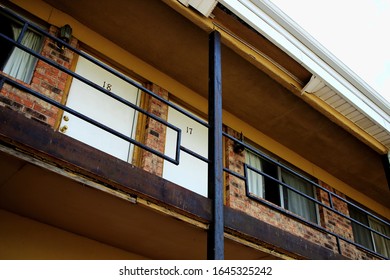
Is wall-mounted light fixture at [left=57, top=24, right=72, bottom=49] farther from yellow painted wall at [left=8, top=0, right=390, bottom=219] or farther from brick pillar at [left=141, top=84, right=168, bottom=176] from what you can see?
brick pillar at [left=141, top=84, right=168, bottom=176]

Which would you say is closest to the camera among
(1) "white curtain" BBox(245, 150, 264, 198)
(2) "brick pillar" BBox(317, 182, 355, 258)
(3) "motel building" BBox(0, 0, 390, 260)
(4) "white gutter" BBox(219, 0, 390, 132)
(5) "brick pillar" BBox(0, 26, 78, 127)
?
(3) "motel building" BBox(0, 0, 390, 260)

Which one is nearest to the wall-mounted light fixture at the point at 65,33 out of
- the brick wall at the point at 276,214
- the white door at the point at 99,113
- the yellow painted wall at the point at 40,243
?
the white door at the point at 99,113

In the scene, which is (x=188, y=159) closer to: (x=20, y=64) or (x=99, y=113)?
(x=99, y=113)

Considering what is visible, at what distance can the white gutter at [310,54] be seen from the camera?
4874 mm

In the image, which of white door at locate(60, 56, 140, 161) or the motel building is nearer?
the motel building

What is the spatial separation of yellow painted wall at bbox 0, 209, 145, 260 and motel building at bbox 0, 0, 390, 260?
0.01m

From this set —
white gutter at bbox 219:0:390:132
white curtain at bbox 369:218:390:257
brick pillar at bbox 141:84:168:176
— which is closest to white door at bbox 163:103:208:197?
brick pillar at bbox 141:84:168:176

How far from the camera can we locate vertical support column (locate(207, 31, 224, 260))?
355 centimetres

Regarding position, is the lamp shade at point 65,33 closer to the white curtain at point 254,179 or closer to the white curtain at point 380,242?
the white curtain at point 254,179

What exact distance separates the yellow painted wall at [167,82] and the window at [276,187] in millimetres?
310

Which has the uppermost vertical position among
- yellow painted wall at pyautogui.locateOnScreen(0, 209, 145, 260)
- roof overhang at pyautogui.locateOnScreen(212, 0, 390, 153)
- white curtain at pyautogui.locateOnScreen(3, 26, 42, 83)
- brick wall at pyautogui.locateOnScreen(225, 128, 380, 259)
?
roof overhang at pyautogui.locateOnScreen(212, 0, 390, 153)

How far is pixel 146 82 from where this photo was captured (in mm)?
6160
